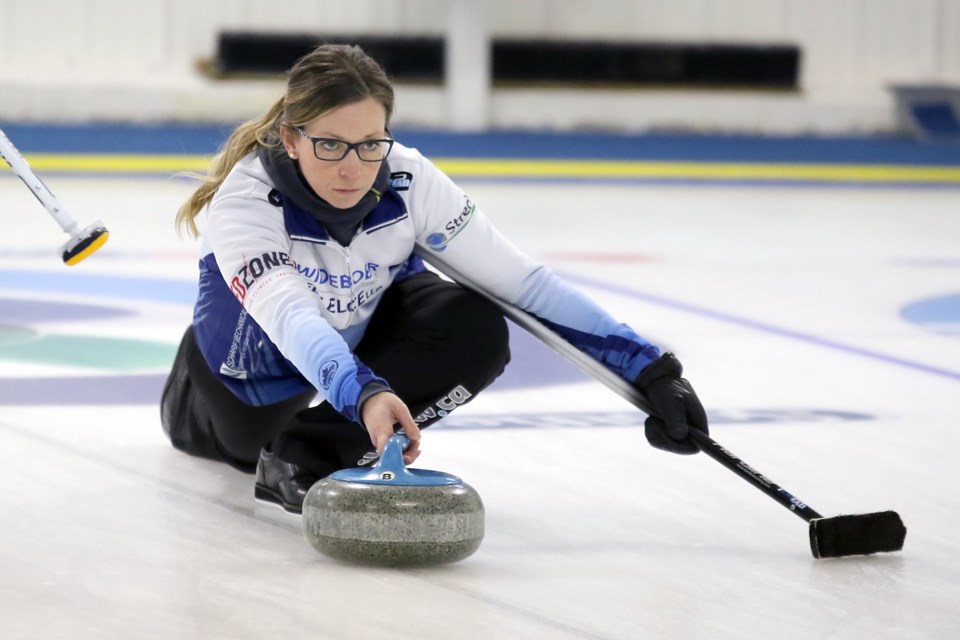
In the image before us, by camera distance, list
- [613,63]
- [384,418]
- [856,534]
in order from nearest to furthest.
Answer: [384,418]
[856,534]
[613,63]

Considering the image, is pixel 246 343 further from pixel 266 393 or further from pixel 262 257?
pixel 262 257

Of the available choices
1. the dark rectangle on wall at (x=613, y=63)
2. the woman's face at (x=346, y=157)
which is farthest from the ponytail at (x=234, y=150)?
the dark rectangle on wall at (x=613, y=63)

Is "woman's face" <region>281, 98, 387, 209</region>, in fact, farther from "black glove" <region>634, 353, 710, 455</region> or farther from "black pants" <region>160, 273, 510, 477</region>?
"black glove" <region>634, 353, 710, 455</region>

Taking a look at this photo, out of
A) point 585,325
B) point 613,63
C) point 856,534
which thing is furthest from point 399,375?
point 613,63

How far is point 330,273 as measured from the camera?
2.08 metres

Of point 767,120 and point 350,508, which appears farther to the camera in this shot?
point 767,120

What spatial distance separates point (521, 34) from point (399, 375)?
8535mm

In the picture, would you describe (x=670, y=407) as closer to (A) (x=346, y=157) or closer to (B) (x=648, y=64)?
(A) (x=346, y=157)

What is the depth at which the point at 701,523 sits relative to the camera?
2100 mm

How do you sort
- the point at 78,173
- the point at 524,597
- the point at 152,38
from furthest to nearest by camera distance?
the point at 152,38 < the point at 78,173 < the point at 524,597

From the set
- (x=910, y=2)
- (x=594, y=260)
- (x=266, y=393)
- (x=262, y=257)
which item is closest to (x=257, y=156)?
(x=262, y=257)

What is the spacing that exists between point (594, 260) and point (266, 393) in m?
3.04

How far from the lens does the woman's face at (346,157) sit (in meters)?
1.95

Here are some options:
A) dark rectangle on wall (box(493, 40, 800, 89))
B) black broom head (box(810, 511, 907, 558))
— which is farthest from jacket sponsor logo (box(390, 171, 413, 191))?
dark rectangle on wall (box(493, 40, 800, 89))
